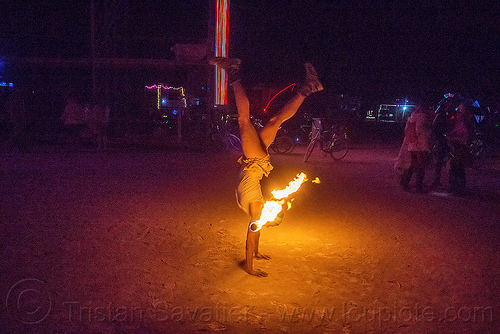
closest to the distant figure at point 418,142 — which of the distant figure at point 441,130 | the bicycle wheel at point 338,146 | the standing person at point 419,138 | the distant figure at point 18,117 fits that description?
the standing person at point 419,138

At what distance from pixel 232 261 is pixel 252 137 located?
163 cm

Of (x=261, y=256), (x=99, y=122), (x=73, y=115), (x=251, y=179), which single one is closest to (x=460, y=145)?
(x=261, y=256)

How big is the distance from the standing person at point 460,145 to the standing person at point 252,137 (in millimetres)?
5952

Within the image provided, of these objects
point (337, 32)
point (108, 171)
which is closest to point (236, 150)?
point (108, 171)

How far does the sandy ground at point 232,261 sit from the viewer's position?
3.75 m

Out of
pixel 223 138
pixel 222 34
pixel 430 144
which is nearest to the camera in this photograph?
pixel 430 144

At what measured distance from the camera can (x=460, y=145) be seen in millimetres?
9094

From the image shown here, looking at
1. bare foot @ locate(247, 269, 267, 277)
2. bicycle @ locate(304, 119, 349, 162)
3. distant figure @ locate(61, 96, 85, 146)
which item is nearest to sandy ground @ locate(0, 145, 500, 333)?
bare foot @ locate(247, 269, 267, 277)

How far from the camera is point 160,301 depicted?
13.2 feet

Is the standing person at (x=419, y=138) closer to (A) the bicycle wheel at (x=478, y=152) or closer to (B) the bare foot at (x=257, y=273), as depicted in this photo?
(B) the bare foot at (x=257, y=273)

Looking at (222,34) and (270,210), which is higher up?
(222,34)

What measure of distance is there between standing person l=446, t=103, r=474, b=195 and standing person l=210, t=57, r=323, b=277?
5.95 meters

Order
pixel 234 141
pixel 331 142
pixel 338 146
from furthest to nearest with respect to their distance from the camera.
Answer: pixel 234 141, pixel 338 146, pixel 331 142

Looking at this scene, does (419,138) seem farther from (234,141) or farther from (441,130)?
(234,141)
